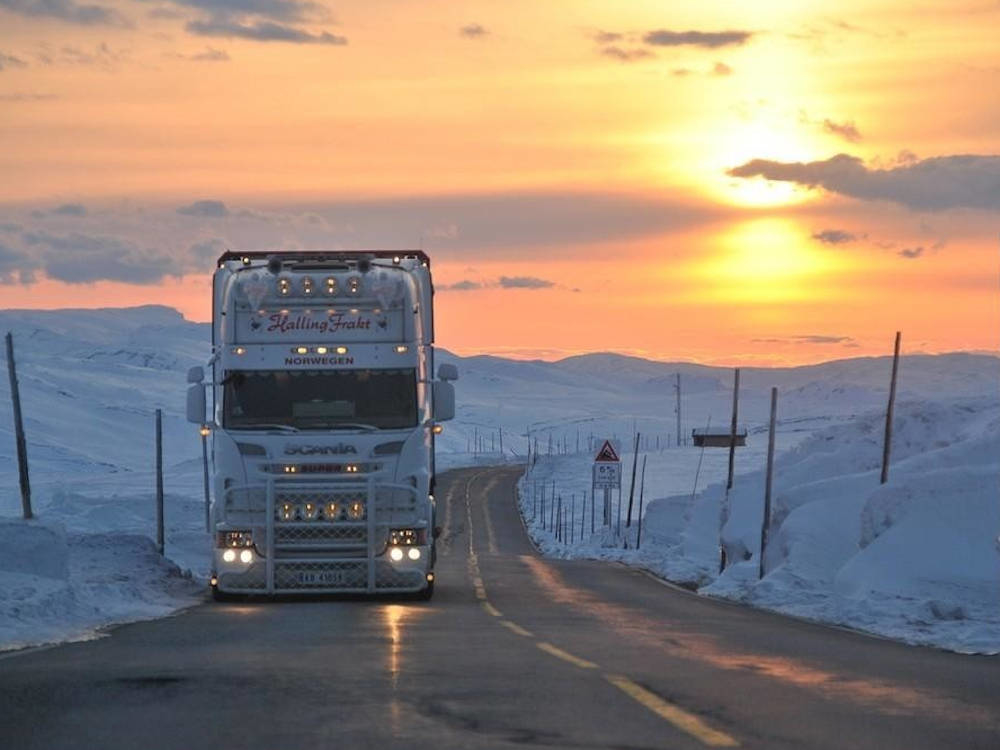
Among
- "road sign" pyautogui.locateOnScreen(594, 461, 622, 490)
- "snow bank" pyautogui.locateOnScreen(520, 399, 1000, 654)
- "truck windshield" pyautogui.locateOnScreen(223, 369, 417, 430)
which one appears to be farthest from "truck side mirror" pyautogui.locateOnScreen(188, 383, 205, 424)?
"road sign" pyautogui.locateOnScreen(594, 461, 622, 490)

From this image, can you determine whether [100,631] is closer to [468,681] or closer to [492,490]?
[468,681]

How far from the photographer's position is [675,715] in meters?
10.9

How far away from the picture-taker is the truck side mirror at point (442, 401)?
27906 mm

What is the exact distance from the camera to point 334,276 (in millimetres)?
28297

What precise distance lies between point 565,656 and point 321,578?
40.2 feet

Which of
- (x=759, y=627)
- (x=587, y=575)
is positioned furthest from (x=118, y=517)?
(x=759, y=627)

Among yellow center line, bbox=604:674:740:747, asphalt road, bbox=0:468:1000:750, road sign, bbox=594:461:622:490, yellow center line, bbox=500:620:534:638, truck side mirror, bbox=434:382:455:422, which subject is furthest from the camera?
road sign, bbox=594:461:622:490

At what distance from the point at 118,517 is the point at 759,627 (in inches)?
2955

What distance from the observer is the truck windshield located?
1073 inches

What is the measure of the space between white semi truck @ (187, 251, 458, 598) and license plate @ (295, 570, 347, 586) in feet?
0.05

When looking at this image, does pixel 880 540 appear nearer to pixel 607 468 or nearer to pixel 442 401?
pixel 442 401

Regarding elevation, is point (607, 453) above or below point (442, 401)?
below

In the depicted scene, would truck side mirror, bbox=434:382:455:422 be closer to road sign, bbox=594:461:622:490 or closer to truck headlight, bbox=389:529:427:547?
truck headlight, bbox=389:529:427:547

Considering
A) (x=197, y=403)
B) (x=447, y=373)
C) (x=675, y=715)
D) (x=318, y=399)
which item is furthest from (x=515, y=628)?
(x=675, y=715)
